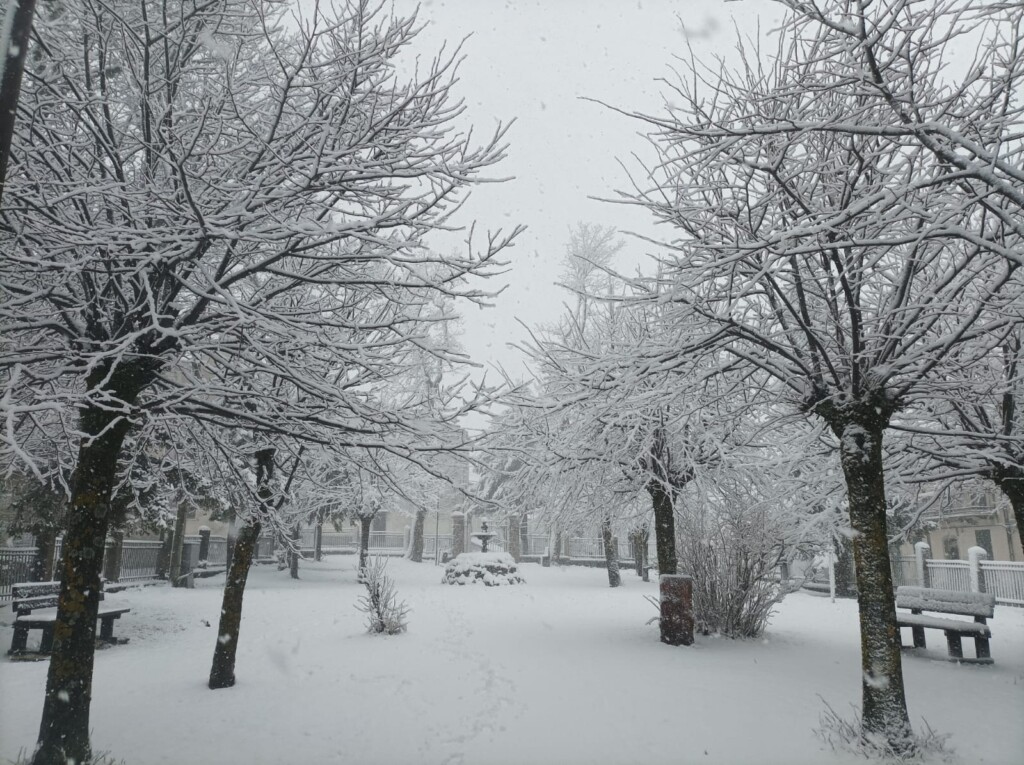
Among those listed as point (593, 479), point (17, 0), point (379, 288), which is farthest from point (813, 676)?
point (17, 0)

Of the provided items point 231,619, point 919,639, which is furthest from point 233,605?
point 919,639

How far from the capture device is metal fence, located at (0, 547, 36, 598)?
13.2 m

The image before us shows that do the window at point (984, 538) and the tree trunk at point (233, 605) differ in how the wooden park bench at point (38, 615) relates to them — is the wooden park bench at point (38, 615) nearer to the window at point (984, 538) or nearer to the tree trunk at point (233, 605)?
the tree trunk at point (233, 605)

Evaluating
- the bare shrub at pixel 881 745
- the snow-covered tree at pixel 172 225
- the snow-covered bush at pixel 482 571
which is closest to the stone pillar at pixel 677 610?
the bare shrub at pixel 881 745

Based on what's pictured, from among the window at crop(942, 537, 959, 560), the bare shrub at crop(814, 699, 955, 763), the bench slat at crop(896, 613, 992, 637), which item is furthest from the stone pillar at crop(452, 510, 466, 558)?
the bare shrub at crop(814, 699, 955, 763)

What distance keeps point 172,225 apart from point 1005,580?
63.0 ft

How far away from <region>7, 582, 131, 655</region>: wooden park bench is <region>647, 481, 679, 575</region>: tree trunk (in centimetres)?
801

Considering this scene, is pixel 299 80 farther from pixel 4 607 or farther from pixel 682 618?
pixel 4 607

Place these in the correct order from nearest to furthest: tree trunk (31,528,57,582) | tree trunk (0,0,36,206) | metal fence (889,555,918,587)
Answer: tree trunk (0,0,36,206) < tree trunk (31,528,57,582) < metal fence (889,555,918,587)

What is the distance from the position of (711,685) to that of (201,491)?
1130 centimetres

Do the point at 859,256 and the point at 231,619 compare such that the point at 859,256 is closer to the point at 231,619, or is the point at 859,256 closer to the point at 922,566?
the point at 231,619

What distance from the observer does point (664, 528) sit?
10.5 metres

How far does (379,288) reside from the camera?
16.7ft

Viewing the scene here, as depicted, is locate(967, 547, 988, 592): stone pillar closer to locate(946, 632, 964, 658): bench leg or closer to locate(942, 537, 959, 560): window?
locate(946, 632, 964, 658): bench leg
